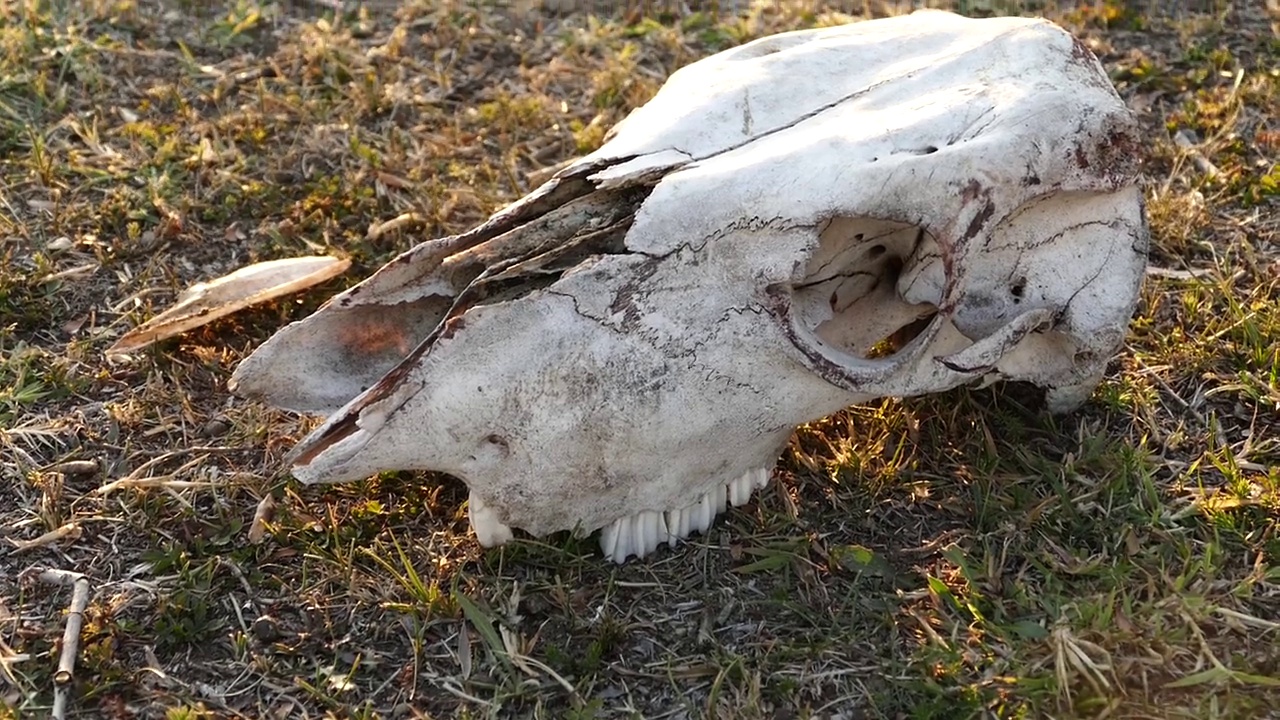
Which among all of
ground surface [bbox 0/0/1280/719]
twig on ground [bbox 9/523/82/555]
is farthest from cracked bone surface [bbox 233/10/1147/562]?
twig on ground [bbox 9/523/82/555]

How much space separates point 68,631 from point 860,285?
200cm

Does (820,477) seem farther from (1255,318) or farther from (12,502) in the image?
(12,502)

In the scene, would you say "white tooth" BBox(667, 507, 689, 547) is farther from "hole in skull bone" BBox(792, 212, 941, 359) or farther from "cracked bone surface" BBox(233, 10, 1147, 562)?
"hole in skull bone" BBox(792, 212, 941, 359)

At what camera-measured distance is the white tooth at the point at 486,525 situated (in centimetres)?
293

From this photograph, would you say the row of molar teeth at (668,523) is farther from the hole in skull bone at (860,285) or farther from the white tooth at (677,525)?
the hole in skull bone at (860,285)

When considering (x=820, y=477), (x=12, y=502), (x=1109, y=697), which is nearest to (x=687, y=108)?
(x=820, y=477)

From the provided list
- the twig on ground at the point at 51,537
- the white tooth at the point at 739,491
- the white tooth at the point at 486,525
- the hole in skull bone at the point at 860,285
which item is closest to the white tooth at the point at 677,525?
the white tooth at the point at 739,491

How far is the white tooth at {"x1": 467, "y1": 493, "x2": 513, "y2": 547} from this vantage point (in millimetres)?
2934

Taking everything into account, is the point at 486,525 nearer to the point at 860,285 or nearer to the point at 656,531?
the point at 656,531

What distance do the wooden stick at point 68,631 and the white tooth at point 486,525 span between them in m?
0.91

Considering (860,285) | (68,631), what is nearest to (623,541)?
(860,285)

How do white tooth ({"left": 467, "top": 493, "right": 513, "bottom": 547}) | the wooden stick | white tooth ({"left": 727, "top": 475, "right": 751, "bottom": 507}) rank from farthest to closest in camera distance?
1. white tooth ({"left": 727, "top": 475, "right": 751, "bottom": 507})
2. white tooth ({"left": 467, "top": 493, "right": 513, "bottom": 547})
3. the wooden stick

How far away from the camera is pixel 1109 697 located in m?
2.69

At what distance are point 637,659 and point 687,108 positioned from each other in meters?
1.33
